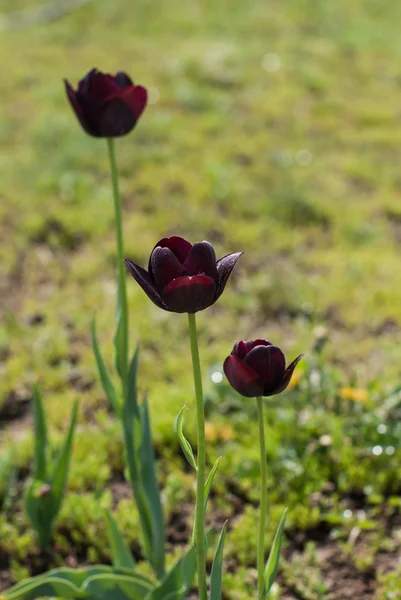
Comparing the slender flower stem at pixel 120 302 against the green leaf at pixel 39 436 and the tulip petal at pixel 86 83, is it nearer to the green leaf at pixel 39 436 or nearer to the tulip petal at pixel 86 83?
the tulip petal at pixel 86 83

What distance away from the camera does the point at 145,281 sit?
120cm

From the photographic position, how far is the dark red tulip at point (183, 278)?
116cm

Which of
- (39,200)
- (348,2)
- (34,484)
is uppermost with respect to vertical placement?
(348,2)

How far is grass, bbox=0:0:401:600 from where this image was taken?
7.66 feet

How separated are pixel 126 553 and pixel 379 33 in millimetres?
6871

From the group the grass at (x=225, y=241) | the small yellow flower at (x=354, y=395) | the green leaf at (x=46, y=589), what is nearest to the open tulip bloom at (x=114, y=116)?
the green leaf at (x=46, y=589)

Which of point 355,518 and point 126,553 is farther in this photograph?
point 355,518

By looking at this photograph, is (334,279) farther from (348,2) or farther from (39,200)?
(348,2)

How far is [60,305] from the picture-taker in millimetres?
3432

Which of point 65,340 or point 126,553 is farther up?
point 65,340

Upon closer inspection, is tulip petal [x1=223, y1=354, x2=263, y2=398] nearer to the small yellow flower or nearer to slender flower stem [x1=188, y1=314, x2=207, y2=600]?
slender flower stem [x1=188, y1=314, x2=207, y2=600]

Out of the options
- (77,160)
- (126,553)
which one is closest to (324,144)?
(77,160)

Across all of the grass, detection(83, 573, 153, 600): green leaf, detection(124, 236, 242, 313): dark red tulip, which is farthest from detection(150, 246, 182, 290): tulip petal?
the grass

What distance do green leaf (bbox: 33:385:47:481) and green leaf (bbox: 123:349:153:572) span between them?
0.35m
